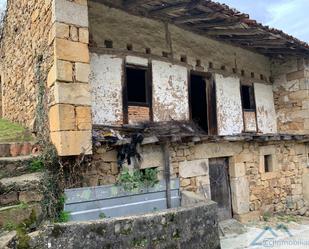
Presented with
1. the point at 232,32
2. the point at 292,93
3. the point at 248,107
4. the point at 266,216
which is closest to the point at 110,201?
the point at 266,216

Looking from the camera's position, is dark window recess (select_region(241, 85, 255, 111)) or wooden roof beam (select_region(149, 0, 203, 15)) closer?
wooden roof beam (select_region(149, 0, 203, 15))

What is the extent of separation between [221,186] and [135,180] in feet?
10.6

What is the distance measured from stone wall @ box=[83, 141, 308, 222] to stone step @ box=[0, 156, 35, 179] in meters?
0.91

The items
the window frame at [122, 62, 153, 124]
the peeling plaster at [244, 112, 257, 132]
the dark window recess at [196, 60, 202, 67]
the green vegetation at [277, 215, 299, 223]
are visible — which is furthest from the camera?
the peeling plaster at [244, 112, 257, 132]

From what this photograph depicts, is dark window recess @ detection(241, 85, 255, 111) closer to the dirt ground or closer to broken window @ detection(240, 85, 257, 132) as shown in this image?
broken window @ detection(240, 85, 257, 132)

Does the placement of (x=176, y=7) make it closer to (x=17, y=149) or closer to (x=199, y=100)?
(x=199, y=100)

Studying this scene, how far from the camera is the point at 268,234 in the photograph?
6.77 m

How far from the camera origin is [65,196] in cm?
441

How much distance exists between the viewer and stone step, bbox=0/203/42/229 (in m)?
3.77

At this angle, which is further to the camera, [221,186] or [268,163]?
[268,163]

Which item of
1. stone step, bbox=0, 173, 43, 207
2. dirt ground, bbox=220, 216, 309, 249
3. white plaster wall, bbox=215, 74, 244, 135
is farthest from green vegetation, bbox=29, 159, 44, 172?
white plaster wall, bbox=215, 74, 244, 135

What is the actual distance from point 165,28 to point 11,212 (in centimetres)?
510

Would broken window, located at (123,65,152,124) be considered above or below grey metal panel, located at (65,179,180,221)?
above

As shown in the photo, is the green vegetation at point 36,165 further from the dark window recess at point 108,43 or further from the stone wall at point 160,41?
the dark window recess at point 108,43
